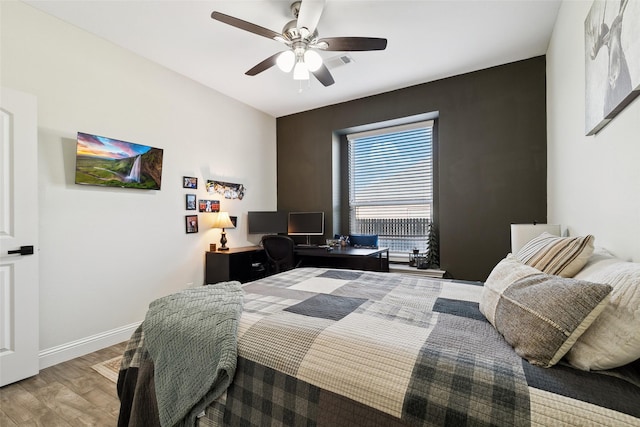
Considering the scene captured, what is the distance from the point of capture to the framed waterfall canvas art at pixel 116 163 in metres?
2.44

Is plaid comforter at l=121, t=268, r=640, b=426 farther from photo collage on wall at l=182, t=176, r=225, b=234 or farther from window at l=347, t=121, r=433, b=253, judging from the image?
window at l=347, t=121, r=433, b=253

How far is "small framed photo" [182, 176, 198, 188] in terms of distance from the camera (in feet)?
10.8

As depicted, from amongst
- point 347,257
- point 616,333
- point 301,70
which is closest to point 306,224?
point 347,257

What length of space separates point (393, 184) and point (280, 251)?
1876 millimetres

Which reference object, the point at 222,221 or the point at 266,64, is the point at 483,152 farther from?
the point at 222,221

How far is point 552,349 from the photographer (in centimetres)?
80

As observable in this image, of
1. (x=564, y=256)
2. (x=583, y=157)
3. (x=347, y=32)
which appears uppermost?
(x=347, y=32)

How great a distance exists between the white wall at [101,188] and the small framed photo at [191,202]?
0.06 metres

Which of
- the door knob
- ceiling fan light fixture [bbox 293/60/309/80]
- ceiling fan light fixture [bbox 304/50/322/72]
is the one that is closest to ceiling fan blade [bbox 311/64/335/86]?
ceiling fan light fixture [bbox 293/60/309/80]

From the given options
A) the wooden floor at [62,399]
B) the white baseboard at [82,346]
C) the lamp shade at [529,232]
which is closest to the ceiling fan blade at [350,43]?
the lamp shade at [529,232]

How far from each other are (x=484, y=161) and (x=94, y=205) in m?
4.01

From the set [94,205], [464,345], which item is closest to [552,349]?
A: [464,345]

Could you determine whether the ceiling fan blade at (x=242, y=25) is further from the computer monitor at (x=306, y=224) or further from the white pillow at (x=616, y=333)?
the computer monitor at (x=306, y=224)

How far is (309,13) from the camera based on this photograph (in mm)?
1948
